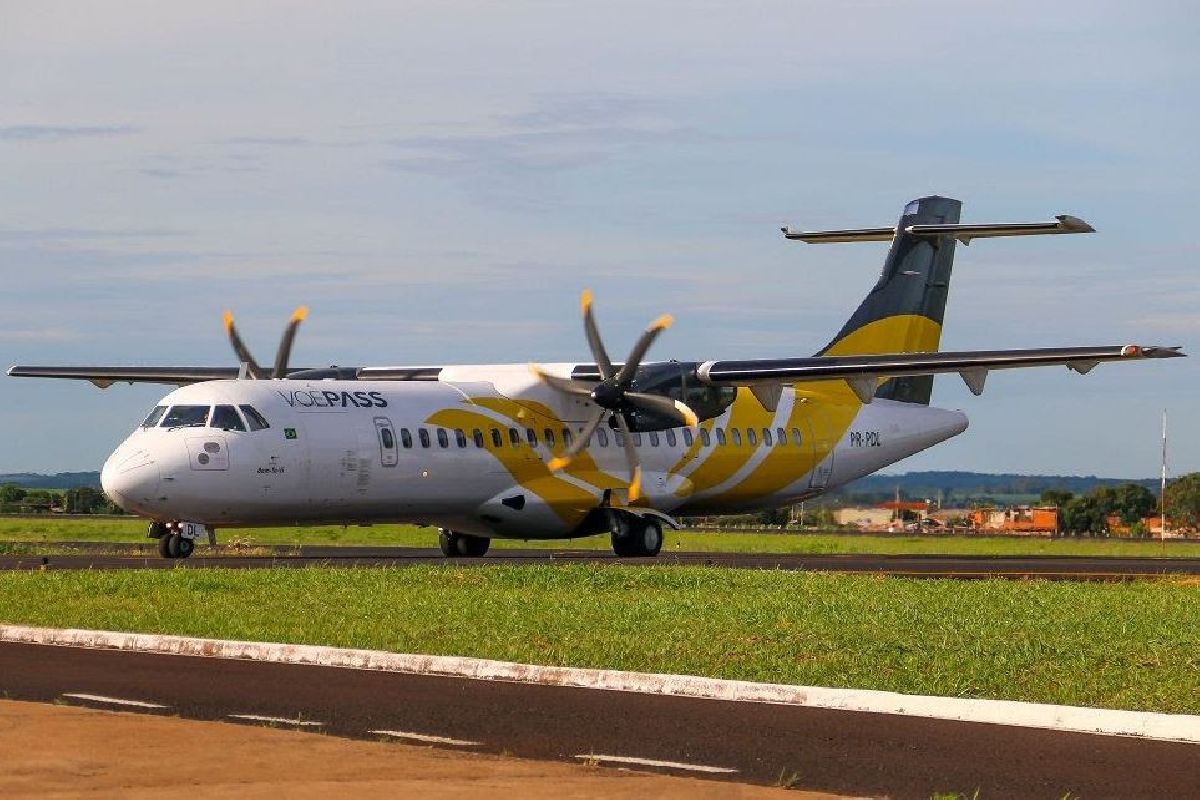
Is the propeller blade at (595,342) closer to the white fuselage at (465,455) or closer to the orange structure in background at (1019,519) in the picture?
the white fuselage at (465,455)

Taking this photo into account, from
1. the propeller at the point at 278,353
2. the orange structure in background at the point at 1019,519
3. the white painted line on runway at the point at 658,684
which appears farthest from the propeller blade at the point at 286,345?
the orange structure in background at the point at 1019,519

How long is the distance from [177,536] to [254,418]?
2441mm

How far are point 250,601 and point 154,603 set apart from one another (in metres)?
1.07

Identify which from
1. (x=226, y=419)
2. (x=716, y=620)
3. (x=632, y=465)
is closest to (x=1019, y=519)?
(x=632, y=465)

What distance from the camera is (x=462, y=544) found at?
40.6 metres

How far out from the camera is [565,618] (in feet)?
67.0

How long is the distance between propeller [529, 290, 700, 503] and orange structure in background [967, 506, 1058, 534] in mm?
55603

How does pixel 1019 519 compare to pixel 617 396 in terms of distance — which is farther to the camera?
pixel 1019 519

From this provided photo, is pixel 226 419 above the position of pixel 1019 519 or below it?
above

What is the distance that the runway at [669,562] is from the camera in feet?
107

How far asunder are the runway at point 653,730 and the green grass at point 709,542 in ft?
103

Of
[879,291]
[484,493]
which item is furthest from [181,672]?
[879,291]

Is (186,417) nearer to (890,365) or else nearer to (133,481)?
(133,481)

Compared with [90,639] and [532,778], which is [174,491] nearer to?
[90,639]
